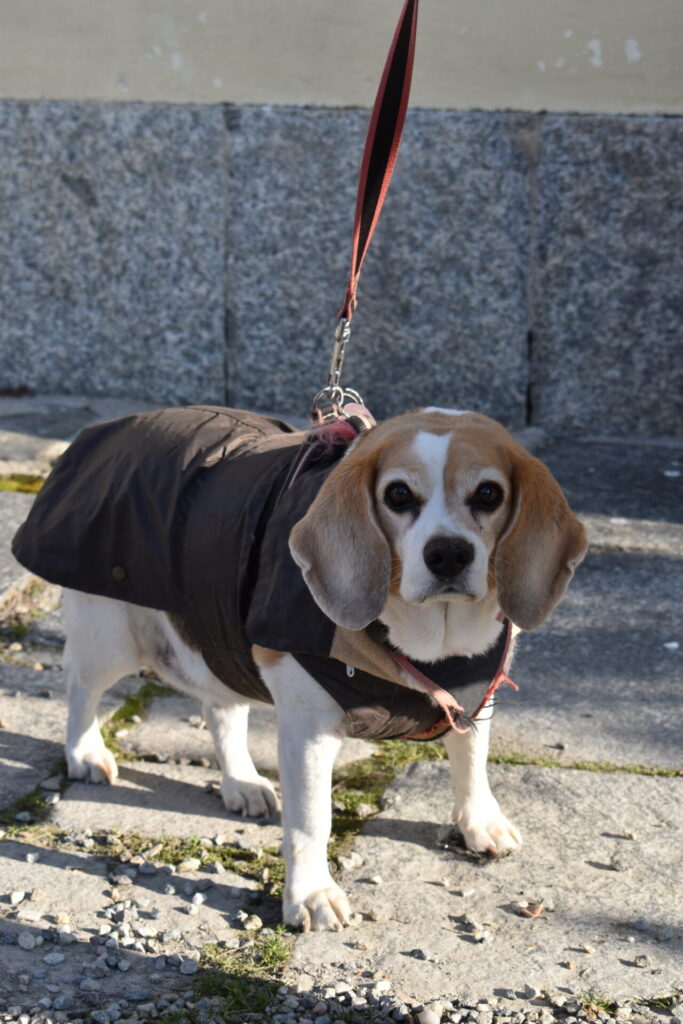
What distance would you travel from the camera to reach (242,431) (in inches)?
124

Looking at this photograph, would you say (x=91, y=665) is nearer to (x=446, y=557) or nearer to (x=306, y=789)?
(x=306, y=789)

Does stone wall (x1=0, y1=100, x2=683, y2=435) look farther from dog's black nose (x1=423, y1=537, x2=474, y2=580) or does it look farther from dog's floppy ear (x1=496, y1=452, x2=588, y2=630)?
dog's black nose (x1=423, y1=537, x2=474, y2=580)

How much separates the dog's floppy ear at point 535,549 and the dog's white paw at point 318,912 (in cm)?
74

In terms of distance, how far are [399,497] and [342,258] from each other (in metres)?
3.57

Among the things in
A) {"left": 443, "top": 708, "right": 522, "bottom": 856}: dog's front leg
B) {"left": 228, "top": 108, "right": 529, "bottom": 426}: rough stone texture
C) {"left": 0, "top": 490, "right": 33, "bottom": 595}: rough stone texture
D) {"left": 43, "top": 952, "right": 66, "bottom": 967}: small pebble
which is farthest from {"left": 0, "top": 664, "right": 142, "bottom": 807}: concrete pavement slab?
{"left": 228, "top": 108, "right": 529, "bottom": 426}: rough stone texture

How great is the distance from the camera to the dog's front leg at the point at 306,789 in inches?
105

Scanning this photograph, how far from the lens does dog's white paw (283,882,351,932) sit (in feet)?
8.69

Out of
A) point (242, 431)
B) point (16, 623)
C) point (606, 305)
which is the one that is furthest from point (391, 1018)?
point (606, 305)

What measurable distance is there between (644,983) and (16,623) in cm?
253

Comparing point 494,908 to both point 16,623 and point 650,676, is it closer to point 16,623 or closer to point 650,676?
point 650,676

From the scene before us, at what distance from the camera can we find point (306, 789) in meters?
2.71

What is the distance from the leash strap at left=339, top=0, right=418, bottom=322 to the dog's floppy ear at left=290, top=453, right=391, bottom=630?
2.44 ft

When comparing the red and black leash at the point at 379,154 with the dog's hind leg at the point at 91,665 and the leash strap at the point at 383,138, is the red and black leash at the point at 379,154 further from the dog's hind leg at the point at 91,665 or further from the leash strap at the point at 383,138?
the dog's hind leg at the point at 91,665

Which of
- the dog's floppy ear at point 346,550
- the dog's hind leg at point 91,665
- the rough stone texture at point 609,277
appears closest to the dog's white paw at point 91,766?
the dog's hind leg at point 91,665
